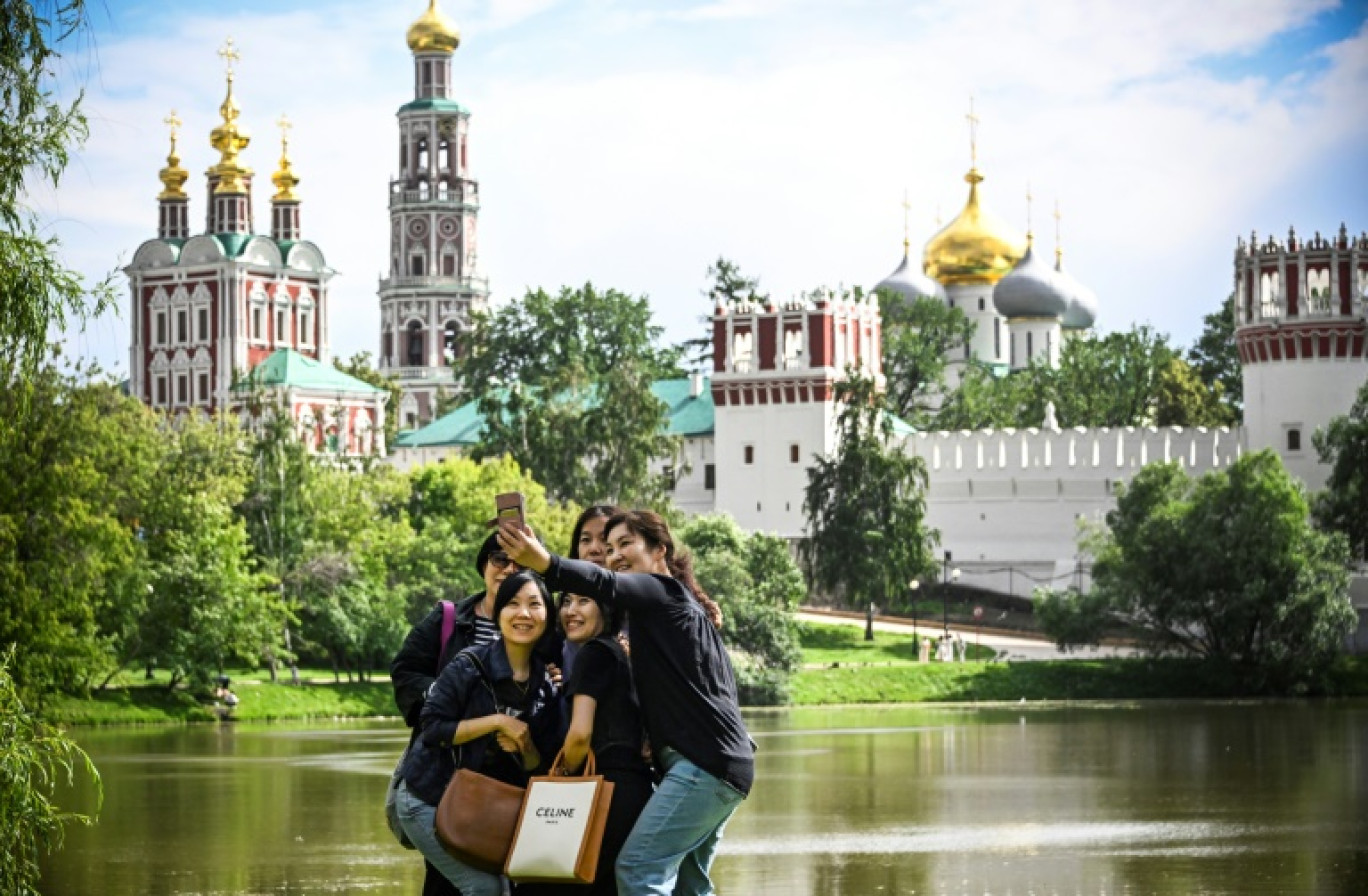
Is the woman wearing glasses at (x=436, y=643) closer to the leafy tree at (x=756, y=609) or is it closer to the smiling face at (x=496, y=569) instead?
the smiling face at (x=496, y=569)

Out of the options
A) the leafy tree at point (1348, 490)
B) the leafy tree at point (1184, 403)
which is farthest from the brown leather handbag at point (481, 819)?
the leafy tree at point (1184, 403)

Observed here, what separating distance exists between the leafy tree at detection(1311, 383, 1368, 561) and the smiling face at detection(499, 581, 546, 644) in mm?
48392

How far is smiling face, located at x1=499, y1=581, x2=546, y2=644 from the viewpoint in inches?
386

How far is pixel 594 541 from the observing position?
10.1 metres

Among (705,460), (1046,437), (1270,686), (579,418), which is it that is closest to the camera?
(1270,686)

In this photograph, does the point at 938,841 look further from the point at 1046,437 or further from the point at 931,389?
the point at 931,389

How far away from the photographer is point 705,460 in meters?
77.4

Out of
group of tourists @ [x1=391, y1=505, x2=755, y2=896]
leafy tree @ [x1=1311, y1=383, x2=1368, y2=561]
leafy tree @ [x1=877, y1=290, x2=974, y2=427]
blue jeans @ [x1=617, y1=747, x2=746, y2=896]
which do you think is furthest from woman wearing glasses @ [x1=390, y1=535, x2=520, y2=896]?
leafy tree @ [x1=877, y1=290, x2=974, y2=427]

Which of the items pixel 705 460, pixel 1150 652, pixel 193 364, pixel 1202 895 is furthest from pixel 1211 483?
pixel 193 364

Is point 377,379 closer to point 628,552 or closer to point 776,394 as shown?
point 776,394

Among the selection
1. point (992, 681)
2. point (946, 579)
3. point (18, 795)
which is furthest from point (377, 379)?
point (18, 795)

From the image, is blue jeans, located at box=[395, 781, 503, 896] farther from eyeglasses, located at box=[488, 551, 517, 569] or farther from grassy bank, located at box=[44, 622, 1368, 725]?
grassy bank, located at box=[44, 622, 1368, 725]

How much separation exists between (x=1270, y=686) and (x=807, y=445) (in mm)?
24305

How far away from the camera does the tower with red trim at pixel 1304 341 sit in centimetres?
6938
